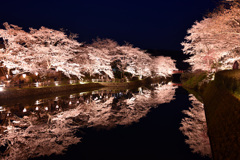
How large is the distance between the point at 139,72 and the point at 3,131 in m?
37.9

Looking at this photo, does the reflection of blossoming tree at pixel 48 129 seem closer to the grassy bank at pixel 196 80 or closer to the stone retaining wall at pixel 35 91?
the stone retaining wall at pixel 35 91

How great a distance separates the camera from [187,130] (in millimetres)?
9508

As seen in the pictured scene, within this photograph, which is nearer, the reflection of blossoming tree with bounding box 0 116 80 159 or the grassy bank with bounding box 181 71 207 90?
the reflection of blossoming tree with bounding box 0 116 80 159

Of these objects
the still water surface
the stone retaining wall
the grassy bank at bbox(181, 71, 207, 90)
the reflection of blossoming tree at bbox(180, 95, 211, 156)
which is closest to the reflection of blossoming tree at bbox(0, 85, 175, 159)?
the still water surface

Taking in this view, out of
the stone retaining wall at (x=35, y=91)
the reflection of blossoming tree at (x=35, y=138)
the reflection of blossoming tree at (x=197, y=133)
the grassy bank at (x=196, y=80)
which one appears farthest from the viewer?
the grassy bank at (x=196, y=80)

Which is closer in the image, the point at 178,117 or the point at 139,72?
the point at 178,117

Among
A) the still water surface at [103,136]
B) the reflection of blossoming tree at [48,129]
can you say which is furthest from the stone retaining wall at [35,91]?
the reflection of blossoming tree at [48,129]

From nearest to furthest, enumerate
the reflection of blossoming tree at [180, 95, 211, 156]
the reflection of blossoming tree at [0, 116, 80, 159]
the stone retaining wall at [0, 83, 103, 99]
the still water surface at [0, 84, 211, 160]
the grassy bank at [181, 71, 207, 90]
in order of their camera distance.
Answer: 1. the still water surface at [0, 84, 211, 160]
2. the reflection of blossoming tree at [0, 116, 80, 159]
3. the reflection of blossoming tree at [180, 95, 211, 156]
4. the stone retaining wall at [0, 83, 103, 99]
5. the grassy bank at [181, 71, 207, 90]

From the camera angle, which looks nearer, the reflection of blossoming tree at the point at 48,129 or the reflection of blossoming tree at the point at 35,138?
the reflection of blossoming tree at the point at 35,138

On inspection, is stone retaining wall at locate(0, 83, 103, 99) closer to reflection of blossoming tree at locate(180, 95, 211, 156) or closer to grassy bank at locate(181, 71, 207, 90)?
reflection of blossoming tree at locate(180, 95, 211, 156)

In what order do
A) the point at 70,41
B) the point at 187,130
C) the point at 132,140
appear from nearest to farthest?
the point at 132,140 → the point at 187,130 → the point at 70,41

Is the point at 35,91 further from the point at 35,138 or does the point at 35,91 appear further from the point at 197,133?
the point at 197,133

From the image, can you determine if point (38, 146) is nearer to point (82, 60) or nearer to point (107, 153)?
point (107, 153)

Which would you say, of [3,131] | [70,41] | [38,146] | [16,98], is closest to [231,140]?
[38,146]
